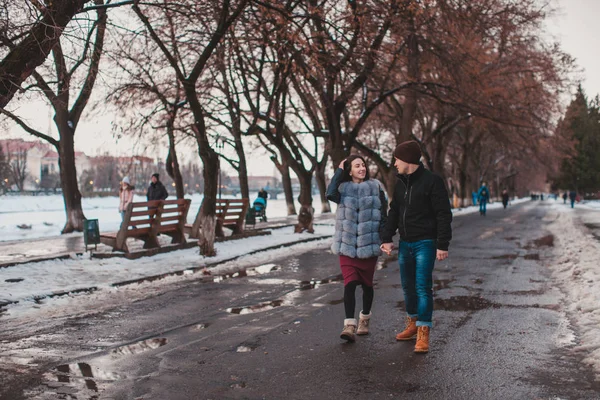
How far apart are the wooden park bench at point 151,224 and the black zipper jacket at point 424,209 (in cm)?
784

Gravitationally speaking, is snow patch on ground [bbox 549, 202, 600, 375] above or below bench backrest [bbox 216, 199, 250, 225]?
below

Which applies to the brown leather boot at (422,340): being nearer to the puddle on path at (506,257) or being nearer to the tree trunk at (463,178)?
the puddle on path at (506,257)

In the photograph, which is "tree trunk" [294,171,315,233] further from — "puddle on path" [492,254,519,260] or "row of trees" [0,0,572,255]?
"puddle on path" [492,254,519,260]

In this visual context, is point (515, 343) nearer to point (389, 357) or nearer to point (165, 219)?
point (389, 357)

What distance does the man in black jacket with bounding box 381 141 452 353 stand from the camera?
5.38 meters

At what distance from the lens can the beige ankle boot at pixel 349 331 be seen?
569cm

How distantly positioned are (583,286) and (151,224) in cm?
860

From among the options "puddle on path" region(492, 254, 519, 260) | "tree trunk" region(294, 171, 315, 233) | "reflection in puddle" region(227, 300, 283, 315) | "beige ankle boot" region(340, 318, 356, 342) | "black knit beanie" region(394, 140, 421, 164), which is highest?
"black knit beanie" region(394, 140, 421, 164)

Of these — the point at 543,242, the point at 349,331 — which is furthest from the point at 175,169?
the point at 349,331

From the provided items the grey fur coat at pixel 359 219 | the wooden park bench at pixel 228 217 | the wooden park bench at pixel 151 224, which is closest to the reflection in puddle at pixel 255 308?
the grey fur coat at pixel 359 219

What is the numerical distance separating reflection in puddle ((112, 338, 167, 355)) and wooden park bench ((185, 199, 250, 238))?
33.0 ft

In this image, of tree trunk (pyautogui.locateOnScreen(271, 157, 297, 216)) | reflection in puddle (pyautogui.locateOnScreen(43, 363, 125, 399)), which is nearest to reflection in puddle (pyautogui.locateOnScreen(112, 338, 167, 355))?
reflection in puddle (pyautogui.locateOnScreen(43, 363, 125, 399))

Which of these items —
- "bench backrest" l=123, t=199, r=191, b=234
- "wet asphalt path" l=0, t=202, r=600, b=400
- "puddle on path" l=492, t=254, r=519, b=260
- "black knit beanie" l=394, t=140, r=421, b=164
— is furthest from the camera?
"puddle on path" l=492, t=254, r=519, b=260

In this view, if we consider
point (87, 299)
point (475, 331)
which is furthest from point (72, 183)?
point (475, 331)
